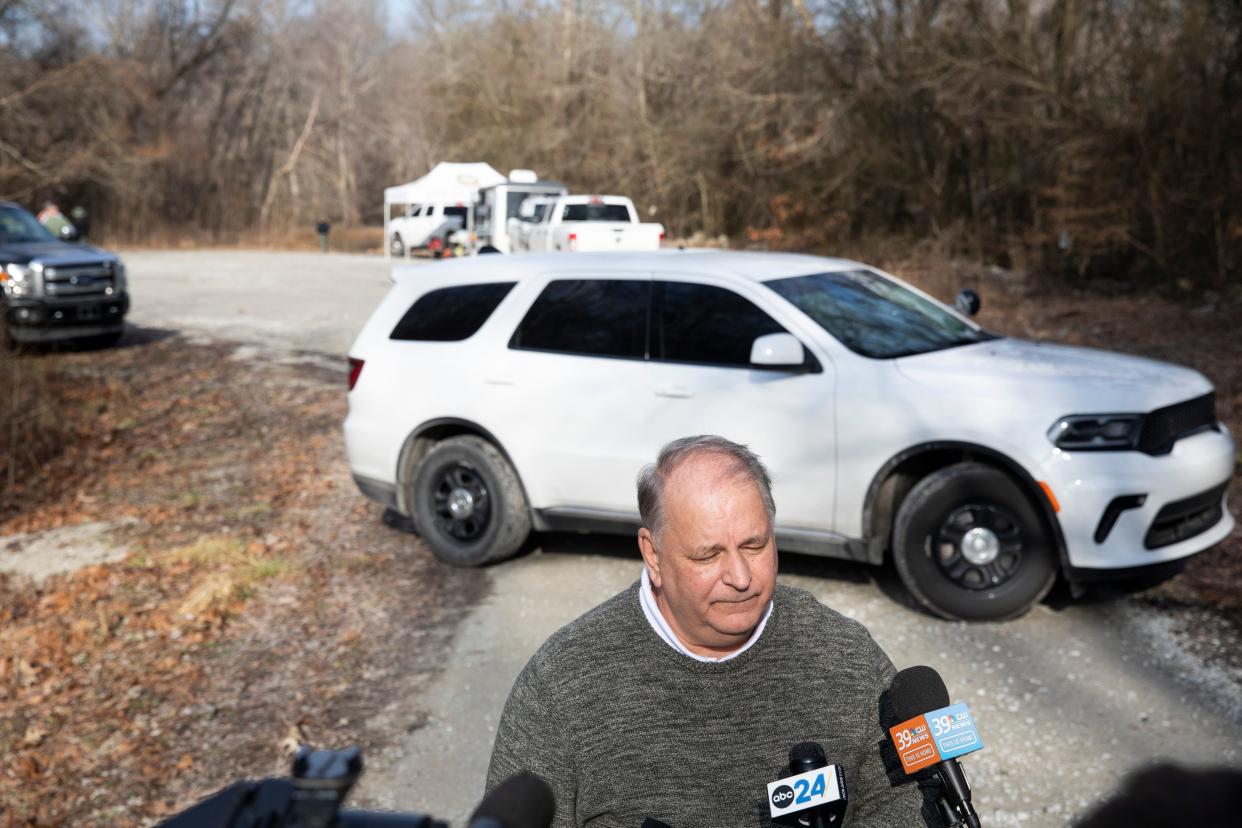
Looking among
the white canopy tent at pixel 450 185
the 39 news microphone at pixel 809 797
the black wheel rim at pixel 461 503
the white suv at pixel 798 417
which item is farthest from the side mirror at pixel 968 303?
the white canopy tent at pixel 450 185

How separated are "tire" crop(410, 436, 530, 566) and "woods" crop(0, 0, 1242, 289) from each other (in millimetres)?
12506

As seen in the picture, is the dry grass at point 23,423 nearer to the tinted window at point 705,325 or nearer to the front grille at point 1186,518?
the tinted window at point 705,325

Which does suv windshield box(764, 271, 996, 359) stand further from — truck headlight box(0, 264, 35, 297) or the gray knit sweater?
truck headlight box(0, 264, 35, 297)

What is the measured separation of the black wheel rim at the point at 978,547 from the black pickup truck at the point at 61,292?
40.7 ft

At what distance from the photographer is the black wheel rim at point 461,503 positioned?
6887 millimetres

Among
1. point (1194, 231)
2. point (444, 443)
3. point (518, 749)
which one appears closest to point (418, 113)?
point (1194, 231)

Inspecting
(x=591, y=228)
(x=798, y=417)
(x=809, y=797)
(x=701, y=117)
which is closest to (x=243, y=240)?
(x=701, y=117)

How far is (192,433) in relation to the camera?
11.2 m

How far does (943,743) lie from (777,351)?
3916mm

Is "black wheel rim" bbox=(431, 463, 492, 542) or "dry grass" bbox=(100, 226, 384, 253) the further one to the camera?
"dry grass" bbox=(100, 226, 384, 253)

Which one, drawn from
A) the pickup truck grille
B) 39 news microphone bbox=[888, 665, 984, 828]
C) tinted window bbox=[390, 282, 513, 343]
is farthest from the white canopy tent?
39 news microphone bbox=[888, 665, 984, 828]

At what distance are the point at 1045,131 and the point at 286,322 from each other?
11.8m

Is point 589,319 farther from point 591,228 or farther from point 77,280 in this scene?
point 591,228

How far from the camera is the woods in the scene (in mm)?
16953
